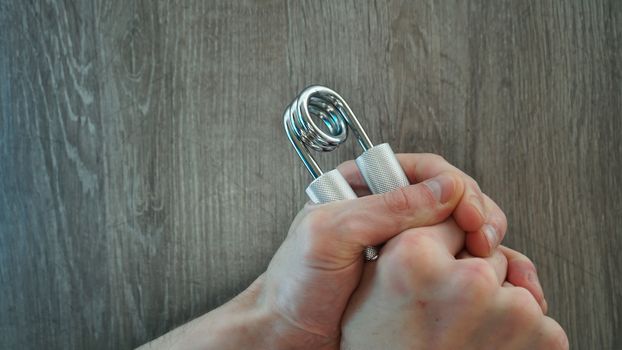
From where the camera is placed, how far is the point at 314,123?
497 mm

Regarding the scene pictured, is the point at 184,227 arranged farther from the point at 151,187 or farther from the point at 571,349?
the point at 571,349

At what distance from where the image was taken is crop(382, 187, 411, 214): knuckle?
1.49ft

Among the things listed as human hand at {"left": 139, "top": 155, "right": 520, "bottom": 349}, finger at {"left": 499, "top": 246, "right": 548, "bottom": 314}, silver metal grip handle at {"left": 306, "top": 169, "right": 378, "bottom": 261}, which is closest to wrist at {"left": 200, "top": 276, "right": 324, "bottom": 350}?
human hand at {"left": 139, "top": 155, "right": 520, "bottom": 349}

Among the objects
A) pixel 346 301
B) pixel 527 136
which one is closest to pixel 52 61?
pixel 346 301

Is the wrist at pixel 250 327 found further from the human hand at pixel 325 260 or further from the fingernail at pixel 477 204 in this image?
the fingernail at pixel 477 204

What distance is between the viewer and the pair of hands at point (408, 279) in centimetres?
44

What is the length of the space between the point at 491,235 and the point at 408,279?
0.13 metres

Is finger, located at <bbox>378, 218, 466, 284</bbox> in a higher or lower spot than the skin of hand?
higher

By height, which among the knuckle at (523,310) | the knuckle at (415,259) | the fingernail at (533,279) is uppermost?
the knuckle at (415,259)

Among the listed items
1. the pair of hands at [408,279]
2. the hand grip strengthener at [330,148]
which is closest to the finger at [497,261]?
the pair of hands at [408,279]

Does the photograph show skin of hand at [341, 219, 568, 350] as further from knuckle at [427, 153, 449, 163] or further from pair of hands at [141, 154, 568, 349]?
knuckle at [427, 153, 449, 163]

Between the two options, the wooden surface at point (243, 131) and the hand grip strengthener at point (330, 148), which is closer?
the hand grip strengthener at point (330, 148)

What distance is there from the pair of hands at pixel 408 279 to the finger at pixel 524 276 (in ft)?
0.11

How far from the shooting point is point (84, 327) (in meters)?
0.64
